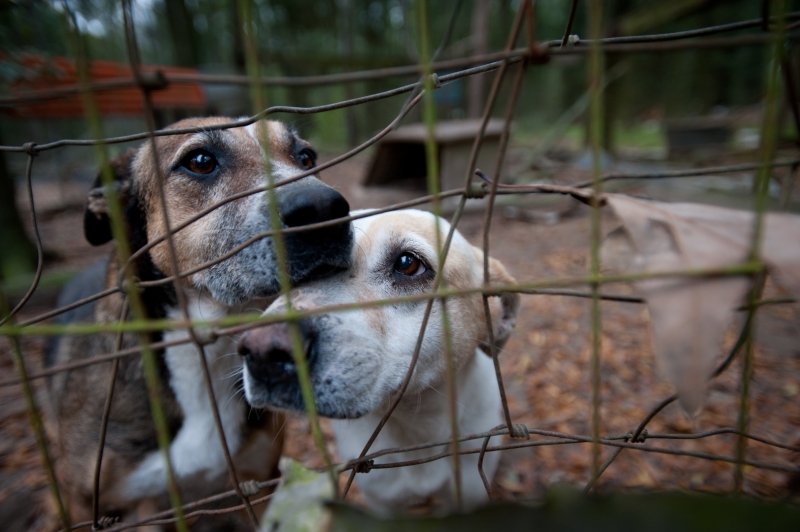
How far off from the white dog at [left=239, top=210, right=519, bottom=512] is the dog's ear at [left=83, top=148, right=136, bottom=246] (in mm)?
1114

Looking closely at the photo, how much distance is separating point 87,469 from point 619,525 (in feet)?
6.67

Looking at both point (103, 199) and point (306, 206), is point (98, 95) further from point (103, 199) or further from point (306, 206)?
point (306, 206)

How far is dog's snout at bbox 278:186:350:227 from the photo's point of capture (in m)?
1.42

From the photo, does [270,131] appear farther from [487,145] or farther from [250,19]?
[487,145]

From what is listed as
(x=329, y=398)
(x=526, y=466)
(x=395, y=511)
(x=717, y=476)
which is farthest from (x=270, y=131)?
(x=717, y=476)

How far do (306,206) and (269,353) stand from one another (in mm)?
473

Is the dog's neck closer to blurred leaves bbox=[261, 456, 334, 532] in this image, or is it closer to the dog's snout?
the dog's snout

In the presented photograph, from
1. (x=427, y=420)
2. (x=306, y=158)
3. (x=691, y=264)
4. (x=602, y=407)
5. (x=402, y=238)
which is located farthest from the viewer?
(x=602, y=407)

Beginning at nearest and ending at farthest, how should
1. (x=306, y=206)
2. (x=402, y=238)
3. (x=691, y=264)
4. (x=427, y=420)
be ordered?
(x=691, y=264), (x=306, y=206), (x=402, y=238), (x=427, y=420)

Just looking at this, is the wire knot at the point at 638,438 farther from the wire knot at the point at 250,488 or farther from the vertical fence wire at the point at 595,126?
the wire knot at the point at 250,488

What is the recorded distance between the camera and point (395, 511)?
78.9 inches

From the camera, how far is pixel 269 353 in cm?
122

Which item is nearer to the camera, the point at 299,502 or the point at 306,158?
the point at 299,502

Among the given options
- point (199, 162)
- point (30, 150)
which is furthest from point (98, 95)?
point (30, 150)
